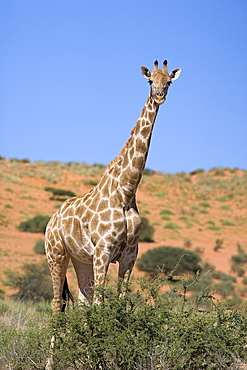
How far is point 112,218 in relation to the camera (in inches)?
282

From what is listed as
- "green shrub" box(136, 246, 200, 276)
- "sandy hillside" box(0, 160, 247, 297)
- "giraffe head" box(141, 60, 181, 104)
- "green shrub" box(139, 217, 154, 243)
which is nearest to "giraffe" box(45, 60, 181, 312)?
"giraffe head" box(141, 60, 181, 104)

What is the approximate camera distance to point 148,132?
7.56 metres

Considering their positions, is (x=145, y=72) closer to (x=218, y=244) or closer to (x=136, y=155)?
(x=136, y=155)

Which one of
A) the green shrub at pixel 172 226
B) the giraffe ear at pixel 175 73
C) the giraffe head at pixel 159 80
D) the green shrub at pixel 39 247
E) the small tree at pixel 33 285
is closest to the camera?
the giraffe head at pixel 159 80

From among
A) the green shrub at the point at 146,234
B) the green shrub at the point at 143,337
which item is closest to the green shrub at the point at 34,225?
the green shrub at the point at 146,234

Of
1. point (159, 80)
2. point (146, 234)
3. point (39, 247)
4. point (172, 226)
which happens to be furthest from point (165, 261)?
point (159, 80)

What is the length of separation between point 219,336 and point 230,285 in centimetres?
2136

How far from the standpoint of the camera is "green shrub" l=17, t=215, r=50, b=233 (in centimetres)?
3660

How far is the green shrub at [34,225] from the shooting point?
1441 inches

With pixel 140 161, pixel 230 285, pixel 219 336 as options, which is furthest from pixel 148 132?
pixel 230 285

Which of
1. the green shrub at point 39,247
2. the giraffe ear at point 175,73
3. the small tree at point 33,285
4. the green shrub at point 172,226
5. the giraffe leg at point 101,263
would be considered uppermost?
the giraffe ear at point 175,73

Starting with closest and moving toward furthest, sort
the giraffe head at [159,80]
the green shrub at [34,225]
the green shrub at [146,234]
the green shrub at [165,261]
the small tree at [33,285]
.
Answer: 1. the giraffe head at [159,80]
2. the small tree at [33,285]
3. the green shrub at [165,261]
4. the green shrub at [34,225]
5. the green shrub at [146,234]

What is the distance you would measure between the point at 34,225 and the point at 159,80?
3049cm

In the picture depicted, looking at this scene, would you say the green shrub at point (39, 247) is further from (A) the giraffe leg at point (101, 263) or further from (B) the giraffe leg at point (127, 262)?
(A) the giraffe leg at point (101, 263)
